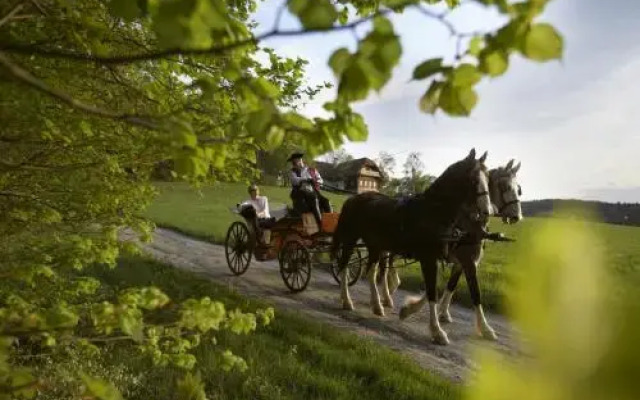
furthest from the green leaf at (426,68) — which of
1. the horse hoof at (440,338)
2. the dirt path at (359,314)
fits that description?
the horse hoof at (440,338)

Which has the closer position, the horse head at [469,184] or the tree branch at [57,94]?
the tree branch at [57,94]

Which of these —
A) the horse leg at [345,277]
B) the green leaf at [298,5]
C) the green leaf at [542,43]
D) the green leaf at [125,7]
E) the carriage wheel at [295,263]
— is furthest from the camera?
the carriage wheel at [295,263]

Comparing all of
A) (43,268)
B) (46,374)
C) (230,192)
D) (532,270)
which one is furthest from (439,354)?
(230,192)

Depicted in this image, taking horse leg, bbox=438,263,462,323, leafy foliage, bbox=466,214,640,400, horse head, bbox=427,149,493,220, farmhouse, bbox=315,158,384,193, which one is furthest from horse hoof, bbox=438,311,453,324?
farmhouse, bbox=315,158,384,193

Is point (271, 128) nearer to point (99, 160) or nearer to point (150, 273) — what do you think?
point (99, 160)

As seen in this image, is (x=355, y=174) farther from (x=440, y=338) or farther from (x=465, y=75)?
(x=465, y=75)

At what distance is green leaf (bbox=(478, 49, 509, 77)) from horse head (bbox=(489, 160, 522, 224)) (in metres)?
7.40

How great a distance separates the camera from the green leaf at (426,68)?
1225mm

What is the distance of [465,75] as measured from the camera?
Result: 1.24 metres

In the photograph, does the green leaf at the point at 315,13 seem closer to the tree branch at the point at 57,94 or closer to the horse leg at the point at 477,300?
the tree branch at the point at 57,94

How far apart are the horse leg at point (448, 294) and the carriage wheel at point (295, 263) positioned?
7.91 ft

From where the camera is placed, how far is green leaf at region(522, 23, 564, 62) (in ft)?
3.59

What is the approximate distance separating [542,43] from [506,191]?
7753 millimetres

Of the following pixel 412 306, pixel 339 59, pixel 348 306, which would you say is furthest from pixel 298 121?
pixel 348 306
